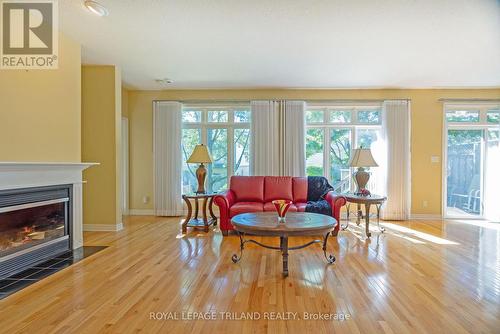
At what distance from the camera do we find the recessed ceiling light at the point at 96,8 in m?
2.86

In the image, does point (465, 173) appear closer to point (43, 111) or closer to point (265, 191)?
point (265, 191)

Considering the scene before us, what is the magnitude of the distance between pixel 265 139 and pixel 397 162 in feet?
8.90

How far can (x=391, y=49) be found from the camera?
399 centimetres

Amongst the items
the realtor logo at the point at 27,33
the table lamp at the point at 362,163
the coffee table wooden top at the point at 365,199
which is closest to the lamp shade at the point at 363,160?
the table lamp at the point at 362,163

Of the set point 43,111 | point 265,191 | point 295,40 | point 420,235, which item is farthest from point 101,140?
point 420,235

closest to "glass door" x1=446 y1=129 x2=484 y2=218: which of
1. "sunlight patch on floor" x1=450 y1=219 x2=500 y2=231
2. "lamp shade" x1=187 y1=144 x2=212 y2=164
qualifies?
"sunlight patch on floor" x1=450 y1=219 x2=500 y2=231

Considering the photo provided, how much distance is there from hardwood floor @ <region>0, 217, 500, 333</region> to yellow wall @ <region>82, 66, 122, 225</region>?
2.70 feet

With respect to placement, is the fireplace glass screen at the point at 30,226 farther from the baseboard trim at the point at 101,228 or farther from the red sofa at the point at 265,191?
the red sofa at the point at 265,191

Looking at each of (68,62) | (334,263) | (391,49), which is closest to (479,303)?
(334,263)

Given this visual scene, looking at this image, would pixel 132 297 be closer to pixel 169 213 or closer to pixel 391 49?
pixel 169 213

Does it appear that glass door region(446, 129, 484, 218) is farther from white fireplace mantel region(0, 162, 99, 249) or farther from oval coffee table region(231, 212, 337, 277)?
white fireplace mantel region(0, 162, 99, 249)

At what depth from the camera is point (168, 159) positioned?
6.11m

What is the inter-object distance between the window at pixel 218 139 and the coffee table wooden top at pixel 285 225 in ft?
9.45

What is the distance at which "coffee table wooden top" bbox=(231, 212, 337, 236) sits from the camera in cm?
289
